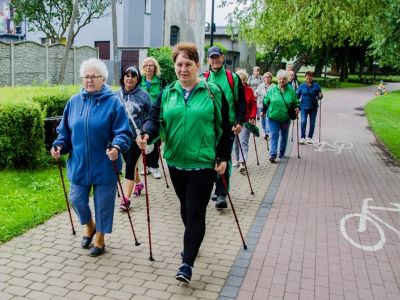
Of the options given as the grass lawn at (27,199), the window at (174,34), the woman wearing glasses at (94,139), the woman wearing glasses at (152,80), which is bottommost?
the grass lawn at (27,199)

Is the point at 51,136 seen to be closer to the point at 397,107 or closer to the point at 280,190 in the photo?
the point at 280,190

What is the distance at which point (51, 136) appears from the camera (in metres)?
9.09

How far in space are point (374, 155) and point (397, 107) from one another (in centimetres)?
1761

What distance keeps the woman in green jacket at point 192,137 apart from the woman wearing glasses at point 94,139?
0.51 m

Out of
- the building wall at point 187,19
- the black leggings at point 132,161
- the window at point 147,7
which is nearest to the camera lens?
the black leggings at point 132,161

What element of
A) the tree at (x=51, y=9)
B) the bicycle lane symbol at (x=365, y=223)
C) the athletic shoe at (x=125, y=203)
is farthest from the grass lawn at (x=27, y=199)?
the tree at (x=51, y=9)

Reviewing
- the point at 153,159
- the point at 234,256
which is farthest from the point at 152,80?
the point at 234,256

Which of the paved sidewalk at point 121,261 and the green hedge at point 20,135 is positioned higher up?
the green hedge at point 20,135

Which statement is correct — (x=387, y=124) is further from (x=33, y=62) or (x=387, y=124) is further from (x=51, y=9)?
(x=51, y=9)

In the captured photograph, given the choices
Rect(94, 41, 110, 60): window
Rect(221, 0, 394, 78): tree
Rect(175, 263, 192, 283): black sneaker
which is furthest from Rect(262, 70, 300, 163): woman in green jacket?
Rect(94, 41, 110, 60): window

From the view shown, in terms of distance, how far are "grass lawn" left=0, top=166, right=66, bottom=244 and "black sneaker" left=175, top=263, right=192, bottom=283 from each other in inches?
88.1

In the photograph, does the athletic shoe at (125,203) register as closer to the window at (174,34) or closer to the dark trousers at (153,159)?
the dark trousers at (153,159)

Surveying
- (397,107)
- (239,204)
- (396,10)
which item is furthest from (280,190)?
(397,107)

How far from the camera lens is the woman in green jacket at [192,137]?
175 inches
